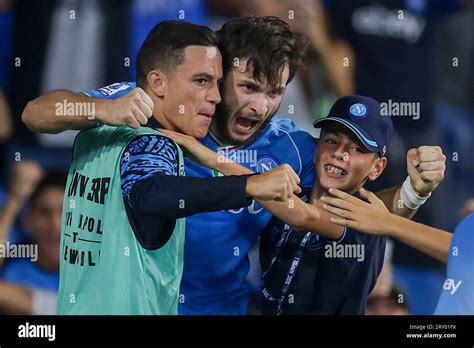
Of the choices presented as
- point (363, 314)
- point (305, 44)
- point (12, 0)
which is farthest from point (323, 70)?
point (12, 0)

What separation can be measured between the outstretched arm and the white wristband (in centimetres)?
8

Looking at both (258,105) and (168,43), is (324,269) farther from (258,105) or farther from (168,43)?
(168,43)

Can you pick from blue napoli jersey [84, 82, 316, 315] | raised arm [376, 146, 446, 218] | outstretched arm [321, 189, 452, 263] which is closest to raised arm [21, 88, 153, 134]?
blue napoli jersey [84, 82, 316, 315]

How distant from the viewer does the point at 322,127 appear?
16.7ft

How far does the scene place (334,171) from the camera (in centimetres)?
505

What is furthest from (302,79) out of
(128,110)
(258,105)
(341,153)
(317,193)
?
(128,110)

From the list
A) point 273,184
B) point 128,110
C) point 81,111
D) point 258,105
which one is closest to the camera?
point 273,184

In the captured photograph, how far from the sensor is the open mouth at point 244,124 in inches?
198

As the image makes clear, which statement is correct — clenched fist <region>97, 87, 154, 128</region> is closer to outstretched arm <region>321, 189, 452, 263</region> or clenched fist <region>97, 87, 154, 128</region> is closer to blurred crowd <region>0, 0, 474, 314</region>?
blurred crowd <region>0, 0, 474, 314</region>

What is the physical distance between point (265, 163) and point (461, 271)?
109 cm

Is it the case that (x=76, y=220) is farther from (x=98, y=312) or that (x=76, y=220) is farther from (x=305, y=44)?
(x=305, y=44)

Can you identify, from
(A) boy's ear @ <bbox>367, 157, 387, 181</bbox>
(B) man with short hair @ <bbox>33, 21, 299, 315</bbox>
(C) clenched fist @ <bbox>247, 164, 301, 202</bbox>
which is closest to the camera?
(C) clenched fist @ <bbox>247, 164, 301, 202</bbox>

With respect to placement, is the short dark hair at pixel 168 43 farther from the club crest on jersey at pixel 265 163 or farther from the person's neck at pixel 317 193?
the person's neck at pixel 317 193

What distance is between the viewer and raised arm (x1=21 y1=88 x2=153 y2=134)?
4.72 meters
